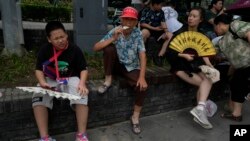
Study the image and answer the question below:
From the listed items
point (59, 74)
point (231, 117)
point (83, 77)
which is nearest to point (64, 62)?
point (59, 74)

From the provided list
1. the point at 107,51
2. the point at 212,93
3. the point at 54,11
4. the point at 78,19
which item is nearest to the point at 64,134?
the point at 107,51

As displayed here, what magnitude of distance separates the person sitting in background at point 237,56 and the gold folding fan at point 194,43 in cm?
18

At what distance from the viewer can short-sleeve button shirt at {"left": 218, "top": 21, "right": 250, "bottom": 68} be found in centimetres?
350

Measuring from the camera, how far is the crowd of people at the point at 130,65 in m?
2.94

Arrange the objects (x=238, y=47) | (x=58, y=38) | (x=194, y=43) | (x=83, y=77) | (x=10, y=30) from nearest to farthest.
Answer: (x=58, y=38) → (x=83, y=77) → (x=238, y=47) → (x=194, y=43) → (x=10, y=30)

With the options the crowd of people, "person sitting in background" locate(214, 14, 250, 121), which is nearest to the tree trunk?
the crowd of people

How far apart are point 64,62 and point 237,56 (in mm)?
2126

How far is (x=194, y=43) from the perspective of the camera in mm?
3830

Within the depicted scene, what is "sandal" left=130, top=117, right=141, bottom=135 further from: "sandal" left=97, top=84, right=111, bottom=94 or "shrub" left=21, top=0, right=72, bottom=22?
"shrub" left=21, top=0, right=72, bottom=22

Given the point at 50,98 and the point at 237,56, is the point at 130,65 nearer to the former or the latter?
the point at 50,98

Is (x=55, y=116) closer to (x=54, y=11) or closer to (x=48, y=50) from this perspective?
(x=48, y=50)

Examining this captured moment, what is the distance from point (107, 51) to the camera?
3.39 meters

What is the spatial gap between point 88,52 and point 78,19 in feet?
2.19

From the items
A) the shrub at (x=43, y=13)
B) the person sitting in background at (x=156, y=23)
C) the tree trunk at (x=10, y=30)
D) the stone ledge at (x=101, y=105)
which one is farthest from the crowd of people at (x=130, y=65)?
the shrub at (x=43, y=13)
